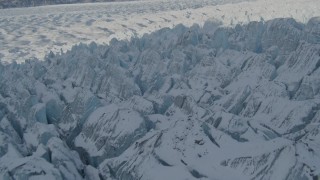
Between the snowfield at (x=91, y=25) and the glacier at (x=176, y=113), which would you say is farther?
the snowfield at (x=91, y=25)

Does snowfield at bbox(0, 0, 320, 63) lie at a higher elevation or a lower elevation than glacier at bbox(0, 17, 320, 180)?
lower

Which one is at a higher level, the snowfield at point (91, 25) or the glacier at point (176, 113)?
the glacier at point (176, 113)

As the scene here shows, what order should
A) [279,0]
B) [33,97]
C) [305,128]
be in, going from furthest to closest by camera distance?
[279,0] < [33,97] < [305,128]

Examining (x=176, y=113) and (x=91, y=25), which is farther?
(x=91, y=25)

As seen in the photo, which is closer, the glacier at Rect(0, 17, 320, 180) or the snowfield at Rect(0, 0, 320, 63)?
the glacier at Rect(0, 17, 320, 180)

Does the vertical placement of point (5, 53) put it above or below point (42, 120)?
below

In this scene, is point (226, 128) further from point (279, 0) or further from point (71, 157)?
point (279, 0)

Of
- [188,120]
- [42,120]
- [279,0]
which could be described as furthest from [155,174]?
[279,0]

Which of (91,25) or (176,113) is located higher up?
(176,113)
